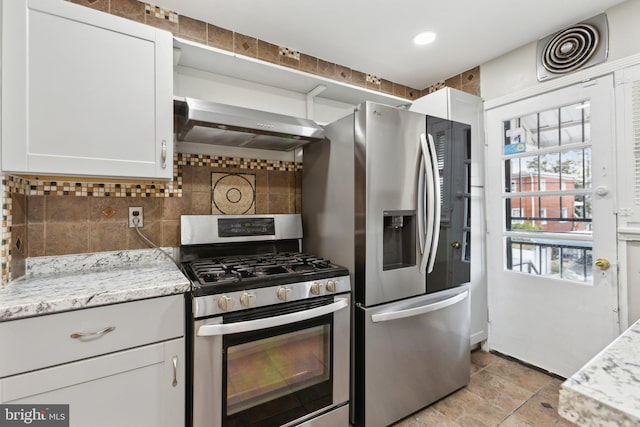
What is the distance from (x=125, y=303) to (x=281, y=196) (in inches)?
50.3

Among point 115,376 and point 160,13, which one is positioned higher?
point 160,13

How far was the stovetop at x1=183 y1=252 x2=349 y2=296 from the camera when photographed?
1349 mm

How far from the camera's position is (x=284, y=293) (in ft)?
4.74

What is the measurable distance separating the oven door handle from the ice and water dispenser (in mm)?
377

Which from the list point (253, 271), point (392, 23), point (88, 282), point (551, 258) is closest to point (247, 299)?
point (253, 271)

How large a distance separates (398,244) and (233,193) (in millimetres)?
1167

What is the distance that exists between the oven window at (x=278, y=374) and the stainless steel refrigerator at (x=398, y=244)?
22 centimetres

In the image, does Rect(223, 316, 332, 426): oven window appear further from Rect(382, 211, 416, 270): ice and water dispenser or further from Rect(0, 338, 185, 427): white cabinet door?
Rect(382, 211, 416, 270): ice and water dispenser

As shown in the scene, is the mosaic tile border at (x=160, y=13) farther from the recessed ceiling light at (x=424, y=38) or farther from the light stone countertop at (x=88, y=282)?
the recessed ceiling light at (x=424, y=38)

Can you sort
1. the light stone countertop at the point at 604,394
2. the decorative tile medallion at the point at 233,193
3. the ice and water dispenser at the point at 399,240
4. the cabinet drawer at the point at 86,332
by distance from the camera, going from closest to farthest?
the light stone countertop at the point at 604,394, the cabinet drawer at the point at 86,332, the ice and water dispenser at the point at 399,240, the decorative tile medallion at the point at 233,193

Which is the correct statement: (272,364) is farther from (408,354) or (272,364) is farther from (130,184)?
(130,184)

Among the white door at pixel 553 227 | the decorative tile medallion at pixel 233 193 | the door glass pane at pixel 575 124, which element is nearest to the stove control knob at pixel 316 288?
the decorative tile medallion at pixel 233 193

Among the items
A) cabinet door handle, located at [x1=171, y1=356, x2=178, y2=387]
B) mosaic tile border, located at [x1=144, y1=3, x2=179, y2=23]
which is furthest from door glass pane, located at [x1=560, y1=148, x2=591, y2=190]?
mosaic tile border, located at [x1=144, y1=3, x2=179, y2=23]

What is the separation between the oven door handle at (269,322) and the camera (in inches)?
49.9
